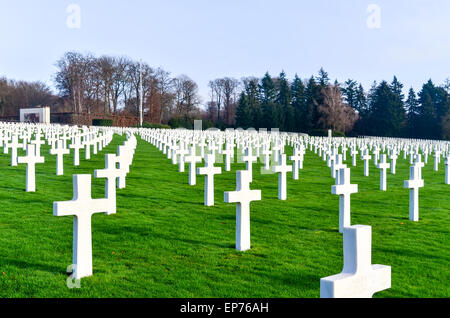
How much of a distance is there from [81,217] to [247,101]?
67.1 metres

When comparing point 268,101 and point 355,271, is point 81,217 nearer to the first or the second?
point 355,271

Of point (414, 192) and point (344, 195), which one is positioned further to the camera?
point (414, 192)

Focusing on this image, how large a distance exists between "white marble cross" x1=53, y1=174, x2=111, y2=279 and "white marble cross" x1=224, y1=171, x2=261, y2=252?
1648mm

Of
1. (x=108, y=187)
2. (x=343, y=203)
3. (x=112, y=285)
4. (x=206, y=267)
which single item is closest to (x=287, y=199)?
(x=343, y=203)

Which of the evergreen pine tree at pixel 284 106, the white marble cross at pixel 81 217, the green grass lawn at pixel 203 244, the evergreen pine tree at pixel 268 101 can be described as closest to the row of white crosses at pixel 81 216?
the white marble cross at pixel 81 217

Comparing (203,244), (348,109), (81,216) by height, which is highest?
(348,109)

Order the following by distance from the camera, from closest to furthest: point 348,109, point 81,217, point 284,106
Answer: point 81,217
point 348,109
point 284,106

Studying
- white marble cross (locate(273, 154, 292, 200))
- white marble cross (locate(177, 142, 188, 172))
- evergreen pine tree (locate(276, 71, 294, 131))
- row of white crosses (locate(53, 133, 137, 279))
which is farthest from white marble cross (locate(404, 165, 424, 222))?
evergreen pine tree (locate(276, 71, 294, 131))

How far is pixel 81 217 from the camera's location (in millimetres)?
4727

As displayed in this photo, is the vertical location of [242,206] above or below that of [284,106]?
below

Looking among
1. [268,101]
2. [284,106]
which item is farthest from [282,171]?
[268,101]

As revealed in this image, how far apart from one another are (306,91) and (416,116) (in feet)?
51.7

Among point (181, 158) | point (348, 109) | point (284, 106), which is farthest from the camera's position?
point (284, 106)

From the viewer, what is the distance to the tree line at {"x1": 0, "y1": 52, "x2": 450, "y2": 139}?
209 ft
